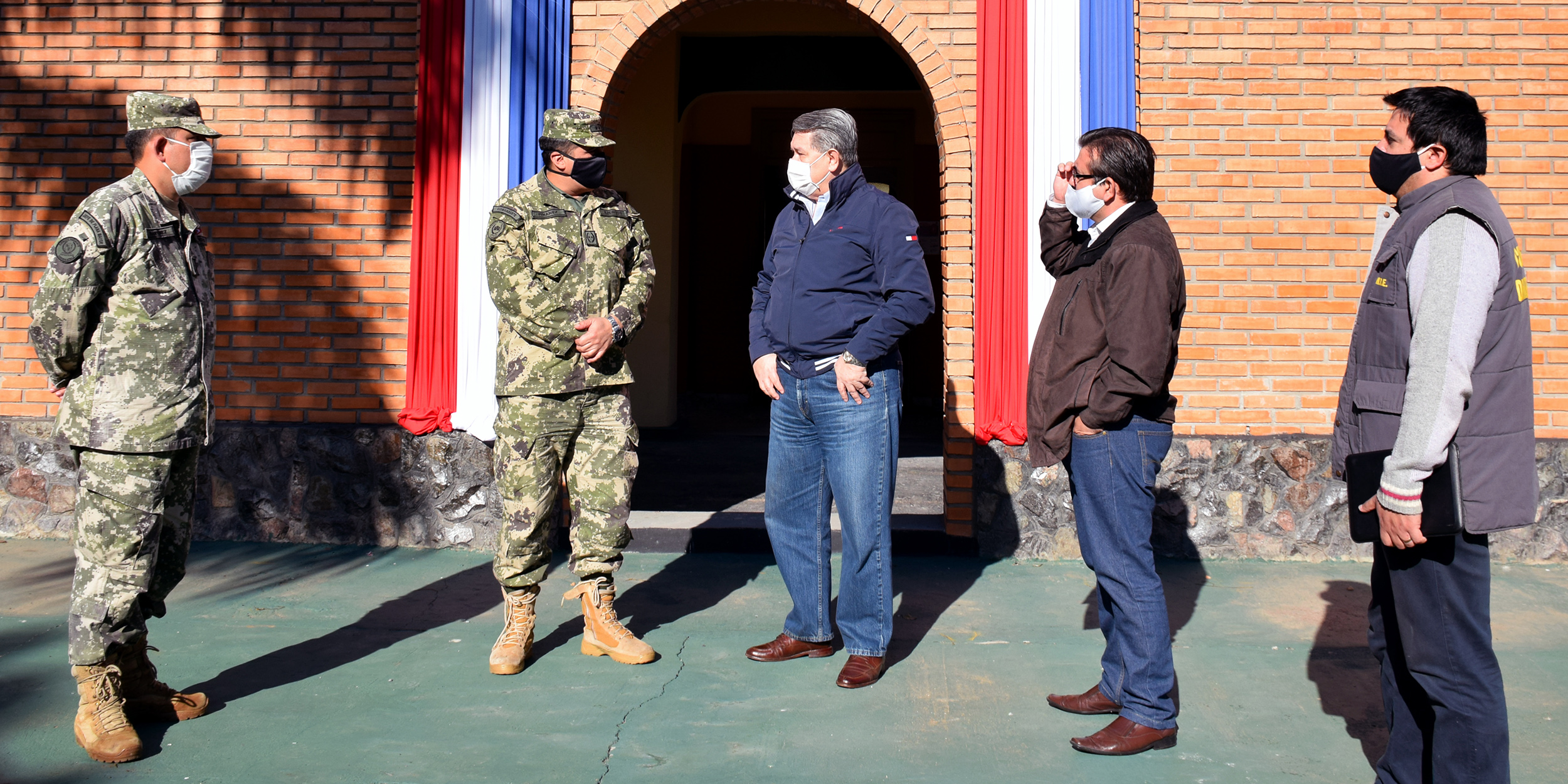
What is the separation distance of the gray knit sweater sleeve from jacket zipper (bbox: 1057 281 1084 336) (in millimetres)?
951

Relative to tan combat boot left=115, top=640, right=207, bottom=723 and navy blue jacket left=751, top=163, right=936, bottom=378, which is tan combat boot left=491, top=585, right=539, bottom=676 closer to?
tan combat boot left=115, top=640, right=207, bottom=723

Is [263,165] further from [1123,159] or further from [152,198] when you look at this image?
[1123,159]

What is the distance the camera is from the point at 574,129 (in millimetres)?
3908

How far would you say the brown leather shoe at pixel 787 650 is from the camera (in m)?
3.97

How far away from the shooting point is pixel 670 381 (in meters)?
10.8

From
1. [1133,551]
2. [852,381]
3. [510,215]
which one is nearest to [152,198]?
[510,215]

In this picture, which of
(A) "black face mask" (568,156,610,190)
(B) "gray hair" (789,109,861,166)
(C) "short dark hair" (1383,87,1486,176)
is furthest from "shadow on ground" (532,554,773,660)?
(C) "short dark hair" (1383,87,1486,176)

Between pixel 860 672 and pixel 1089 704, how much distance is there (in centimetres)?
78

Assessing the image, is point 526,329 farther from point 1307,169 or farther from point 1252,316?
point 1307,169

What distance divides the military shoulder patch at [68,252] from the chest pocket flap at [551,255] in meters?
1.43

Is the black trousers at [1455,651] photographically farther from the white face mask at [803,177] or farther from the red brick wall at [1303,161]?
the red brick wall at [1303,161]

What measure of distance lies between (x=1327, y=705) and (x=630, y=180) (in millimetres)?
8470

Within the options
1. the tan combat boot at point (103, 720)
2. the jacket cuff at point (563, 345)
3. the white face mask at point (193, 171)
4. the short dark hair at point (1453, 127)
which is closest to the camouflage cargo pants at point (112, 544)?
the tan combat boot at point (103, 720)

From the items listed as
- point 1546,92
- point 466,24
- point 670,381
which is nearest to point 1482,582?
point 1546,92
